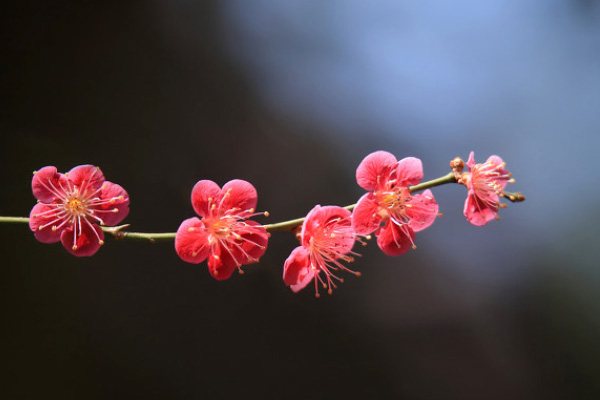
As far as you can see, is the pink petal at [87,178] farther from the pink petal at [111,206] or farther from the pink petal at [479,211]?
the pink petal at [479,211]

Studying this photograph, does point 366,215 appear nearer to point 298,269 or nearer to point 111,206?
point 298,269

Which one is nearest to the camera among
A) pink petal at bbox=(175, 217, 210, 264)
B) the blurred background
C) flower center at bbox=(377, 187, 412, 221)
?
pink petal at bbox=(175, 217, 210, 264)

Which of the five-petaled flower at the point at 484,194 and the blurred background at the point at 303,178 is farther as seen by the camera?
the blurred background at the point at 303,178

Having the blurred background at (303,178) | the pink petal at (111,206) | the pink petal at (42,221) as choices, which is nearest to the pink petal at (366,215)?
the pink petal at (111,206)

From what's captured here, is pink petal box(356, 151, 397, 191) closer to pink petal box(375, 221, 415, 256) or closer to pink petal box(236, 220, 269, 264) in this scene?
pink petal box(375, 221, 415, 256)

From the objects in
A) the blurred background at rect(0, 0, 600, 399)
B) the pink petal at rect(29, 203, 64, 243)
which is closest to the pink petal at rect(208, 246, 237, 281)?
the pink petal at rect(29, 203, 64, 243)

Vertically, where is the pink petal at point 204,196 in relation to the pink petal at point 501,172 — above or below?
above
